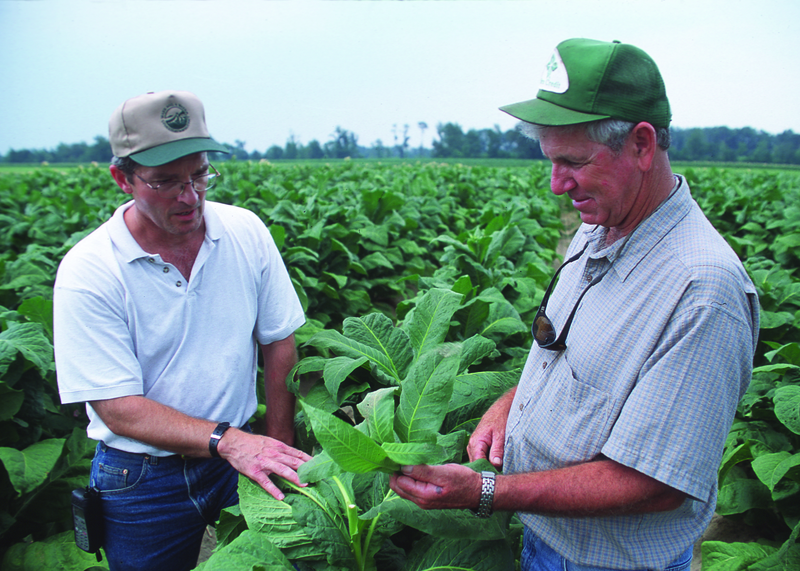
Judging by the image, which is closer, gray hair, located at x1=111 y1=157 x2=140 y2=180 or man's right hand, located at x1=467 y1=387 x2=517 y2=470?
man's right hand, located at x1=467 y1=387 x2=517 y2=470

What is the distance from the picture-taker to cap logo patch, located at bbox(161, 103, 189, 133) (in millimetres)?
1962

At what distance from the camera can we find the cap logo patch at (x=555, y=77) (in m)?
1.38

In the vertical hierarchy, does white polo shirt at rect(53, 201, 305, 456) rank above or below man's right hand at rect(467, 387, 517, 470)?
above

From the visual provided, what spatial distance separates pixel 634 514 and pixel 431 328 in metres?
1.04

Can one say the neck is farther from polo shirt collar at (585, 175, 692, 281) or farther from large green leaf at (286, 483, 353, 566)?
large green leaf at (286, 483, 353, 566)

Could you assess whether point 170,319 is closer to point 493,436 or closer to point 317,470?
point 317,470

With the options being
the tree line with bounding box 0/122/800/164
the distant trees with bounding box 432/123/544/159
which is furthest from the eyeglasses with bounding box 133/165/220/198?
the distant trees with bounding box 432/123/544/159

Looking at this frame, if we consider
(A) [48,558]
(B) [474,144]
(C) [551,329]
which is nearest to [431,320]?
(C) [551,329]

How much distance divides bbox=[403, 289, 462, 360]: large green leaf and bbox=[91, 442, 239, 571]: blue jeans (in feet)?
3.08

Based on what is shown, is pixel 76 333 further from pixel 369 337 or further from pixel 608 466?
pixel 608 466

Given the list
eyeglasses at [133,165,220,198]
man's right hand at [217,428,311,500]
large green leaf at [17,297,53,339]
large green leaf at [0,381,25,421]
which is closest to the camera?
man's right hand at [217,428,311,500]

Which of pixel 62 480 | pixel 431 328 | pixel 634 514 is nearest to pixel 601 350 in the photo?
pixel 634 514

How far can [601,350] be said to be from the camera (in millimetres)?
1377

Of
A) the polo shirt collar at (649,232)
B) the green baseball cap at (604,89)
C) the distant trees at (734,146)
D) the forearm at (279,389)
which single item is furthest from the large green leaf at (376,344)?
the distant trees at (734,146)
